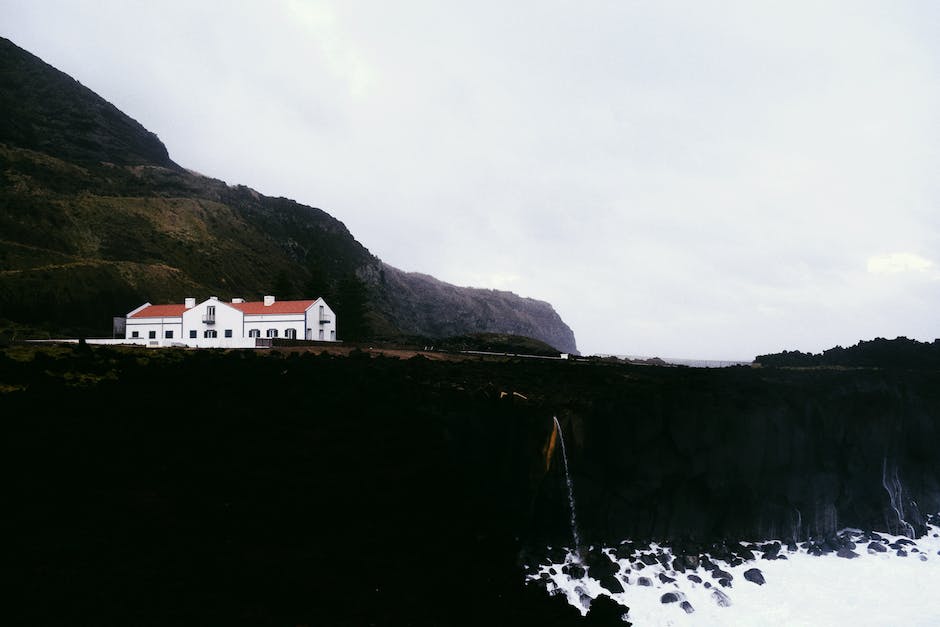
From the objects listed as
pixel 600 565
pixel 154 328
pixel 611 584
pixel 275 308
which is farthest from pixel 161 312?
pixel 611 584

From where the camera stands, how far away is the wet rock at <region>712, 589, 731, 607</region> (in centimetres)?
2212

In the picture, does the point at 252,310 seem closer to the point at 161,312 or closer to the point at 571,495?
the point at 161,312

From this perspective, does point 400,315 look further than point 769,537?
Yes

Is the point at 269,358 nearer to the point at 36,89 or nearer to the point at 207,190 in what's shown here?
the point at 207,190

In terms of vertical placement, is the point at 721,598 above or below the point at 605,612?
below

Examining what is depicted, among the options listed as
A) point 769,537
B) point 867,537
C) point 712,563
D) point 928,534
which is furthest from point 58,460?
point 928,534

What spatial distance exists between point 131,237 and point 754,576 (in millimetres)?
103818

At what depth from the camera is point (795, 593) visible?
23812 mm

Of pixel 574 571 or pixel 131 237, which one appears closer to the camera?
pixel 574 571

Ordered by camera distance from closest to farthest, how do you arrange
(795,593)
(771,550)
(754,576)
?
(795,593)
(754,576)
(771,550)

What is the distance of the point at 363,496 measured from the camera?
19297 mm

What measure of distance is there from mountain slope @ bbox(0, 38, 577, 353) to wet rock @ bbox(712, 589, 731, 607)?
56.8 metres

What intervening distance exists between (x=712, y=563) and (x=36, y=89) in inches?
7701

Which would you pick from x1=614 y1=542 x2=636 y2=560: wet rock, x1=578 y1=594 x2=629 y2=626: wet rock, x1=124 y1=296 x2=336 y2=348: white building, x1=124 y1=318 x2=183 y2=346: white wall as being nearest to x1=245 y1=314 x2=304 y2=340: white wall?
x1=124 y1=296 x2=336 y2=348: white building
